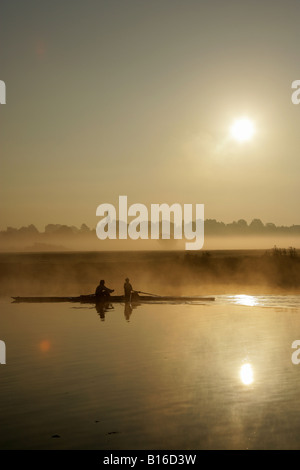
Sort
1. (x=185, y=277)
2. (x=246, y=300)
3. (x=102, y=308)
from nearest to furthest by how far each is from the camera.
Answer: (x=102, y=308), (x=246, y=300), (x=185, y=277)

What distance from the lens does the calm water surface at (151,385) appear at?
15.2m

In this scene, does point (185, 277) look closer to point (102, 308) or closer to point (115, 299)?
point (115, 299)

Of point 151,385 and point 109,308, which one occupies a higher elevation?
point 109,308

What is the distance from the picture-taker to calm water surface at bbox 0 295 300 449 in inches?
600

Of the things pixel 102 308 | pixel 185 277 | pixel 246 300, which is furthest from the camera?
pixel 185 277

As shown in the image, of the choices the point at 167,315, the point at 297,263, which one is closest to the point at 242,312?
the point at 167,315

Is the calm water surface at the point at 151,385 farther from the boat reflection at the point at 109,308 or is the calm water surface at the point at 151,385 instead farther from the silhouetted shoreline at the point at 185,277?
the silhouetted shoreline at the point at 185,277

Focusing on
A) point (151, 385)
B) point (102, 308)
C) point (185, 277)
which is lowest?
point (151, 385)

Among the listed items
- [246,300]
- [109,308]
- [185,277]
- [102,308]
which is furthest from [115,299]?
[185,277]

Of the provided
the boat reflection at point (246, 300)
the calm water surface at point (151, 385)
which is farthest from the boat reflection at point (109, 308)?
the boat reflection at point (246, 300)

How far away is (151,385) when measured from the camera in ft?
66.3

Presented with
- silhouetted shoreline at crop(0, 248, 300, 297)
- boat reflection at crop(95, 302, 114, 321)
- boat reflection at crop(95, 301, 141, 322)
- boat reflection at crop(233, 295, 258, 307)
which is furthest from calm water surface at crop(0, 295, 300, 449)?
silhouetted shoreline at crop(0, 248, 300, 297)

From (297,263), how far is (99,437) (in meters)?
76.1
